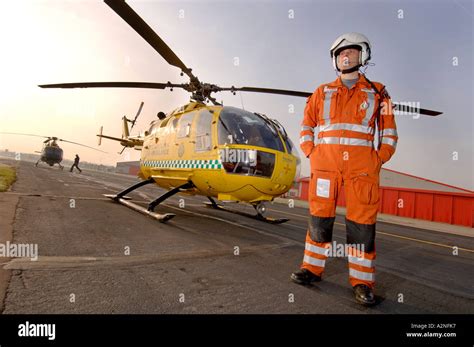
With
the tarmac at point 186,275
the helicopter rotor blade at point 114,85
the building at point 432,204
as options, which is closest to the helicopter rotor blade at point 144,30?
the helicopter rotor blade at point 114,85

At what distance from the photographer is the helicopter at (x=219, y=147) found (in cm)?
514

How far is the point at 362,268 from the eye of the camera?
2.57 meters

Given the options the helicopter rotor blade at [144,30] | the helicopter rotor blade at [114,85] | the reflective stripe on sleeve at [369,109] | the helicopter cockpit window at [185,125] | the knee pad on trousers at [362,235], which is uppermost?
the helicopter rotor blade at [144,30]

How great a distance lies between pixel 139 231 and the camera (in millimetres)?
4684

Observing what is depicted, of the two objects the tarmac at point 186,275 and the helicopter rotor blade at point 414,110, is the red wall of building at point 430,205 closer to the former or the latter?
the helicopter rotor blade at point 414,110

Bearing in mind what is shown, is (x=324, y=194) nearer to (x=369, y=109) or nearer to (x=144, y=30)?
(x=369, y=109)

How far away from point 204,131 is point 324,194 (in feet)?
12.3

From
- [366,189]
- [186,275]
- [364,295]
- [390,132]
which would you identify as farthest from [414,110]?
[186,275]

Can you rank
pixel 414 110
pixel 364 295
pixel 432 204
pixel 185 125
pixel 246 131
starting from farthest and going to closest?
1. pixel 432 204
2. pixel 185 125
3. pixel 246 131
4. pixel 414 110
5. pixel 364 295

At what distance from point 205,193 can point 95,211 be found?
104 inches

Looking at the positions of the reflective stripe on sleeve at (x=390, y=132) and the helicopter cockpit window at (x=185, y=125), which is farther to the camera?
the helicopter cockpit window at (x=185, y=125)

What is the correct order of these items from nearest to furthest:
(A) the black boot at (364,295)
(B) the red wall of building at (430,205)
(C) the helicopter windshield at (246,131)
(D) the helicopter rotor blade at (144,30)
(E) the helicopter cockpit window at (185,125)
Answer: (A) the black boot at (364,295), (D) the helicopter rotor blade at (144,30), (C) the helicopter windshield at (246,131), (E) the helicopter cockpit window at (185,125), (B) the red wall of building at (430,205)

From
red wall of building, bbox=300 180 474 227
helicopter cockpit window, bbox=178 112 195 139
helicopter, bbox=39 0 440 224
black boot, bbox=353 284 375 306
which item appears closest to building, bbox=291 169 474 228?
red wall of building, bbox=300 180 474 227

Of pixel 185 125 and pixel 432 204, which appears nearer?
pixel 185 125
